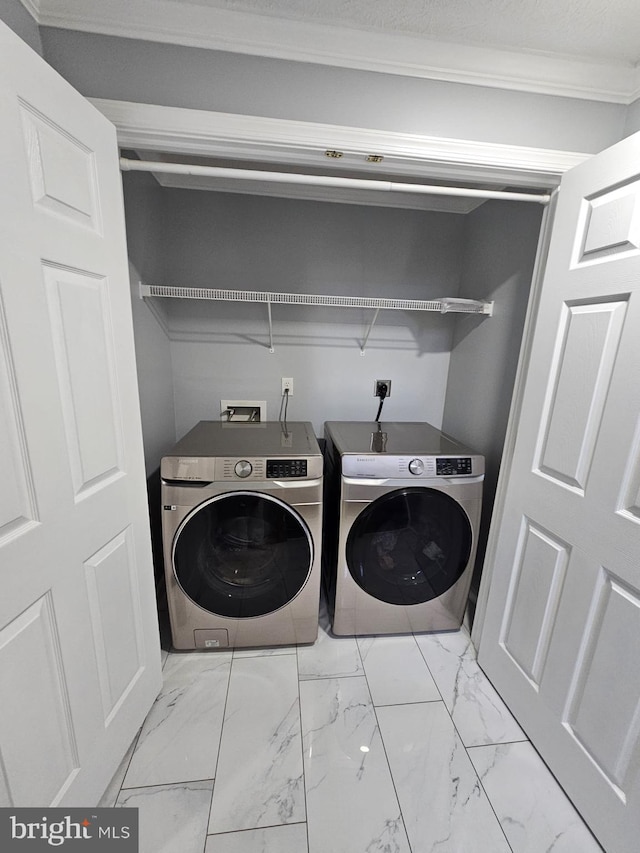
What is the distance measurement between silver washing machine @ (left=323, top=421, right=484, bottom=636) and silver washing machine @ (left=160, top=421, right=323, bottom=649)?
0.15 meters

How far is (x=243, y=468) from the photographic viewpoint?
1.36 m

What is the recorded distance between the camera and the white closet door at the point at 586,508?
93 cm

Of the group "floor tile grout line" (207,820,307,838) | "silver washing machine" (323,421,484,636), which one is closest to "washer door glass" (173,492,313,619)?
"silver washing machine" (323,421,484,636)

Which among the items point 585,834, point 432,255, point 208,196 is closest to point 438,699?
point 585,834

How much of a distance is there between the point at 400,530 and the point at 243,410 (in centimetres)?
111

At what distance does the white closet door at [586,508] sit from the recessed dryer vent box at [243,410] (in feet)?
4.41

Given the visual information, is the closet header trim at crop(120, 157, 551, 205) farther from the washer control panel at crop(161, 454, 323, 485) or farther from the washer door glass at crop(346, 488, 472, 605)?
the washer door glass at crop(346, 488, 472, 605)

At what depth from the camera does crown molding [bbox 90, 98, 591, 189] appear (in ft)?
3.32

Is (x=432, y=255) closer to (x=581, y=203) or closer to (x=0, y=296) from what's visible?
(x=581, y=203)

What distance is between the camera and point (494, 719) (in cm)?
136

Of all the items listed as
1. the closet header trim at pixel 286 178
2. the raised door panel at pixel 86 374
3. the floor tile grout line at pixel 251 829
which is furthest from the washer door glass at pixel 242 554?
the closet header trim at pixel 286 178

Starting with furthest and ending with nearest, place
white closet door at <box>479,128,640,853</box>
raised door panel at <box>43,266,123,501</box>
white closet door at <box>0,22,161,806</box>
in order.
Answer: white closet door at <box>479,128,640,853</box>, raised door panel at <box>43,266,123,501</box>, white closet door at <box>0,22,161,806</box>

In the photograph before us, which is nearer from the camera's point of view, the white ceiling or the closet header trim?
the white ceiling

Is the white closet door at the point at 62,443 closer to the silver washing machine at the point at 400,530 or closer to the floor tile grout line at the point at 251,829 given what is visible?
the floor tile grout line at the point at 251,829
